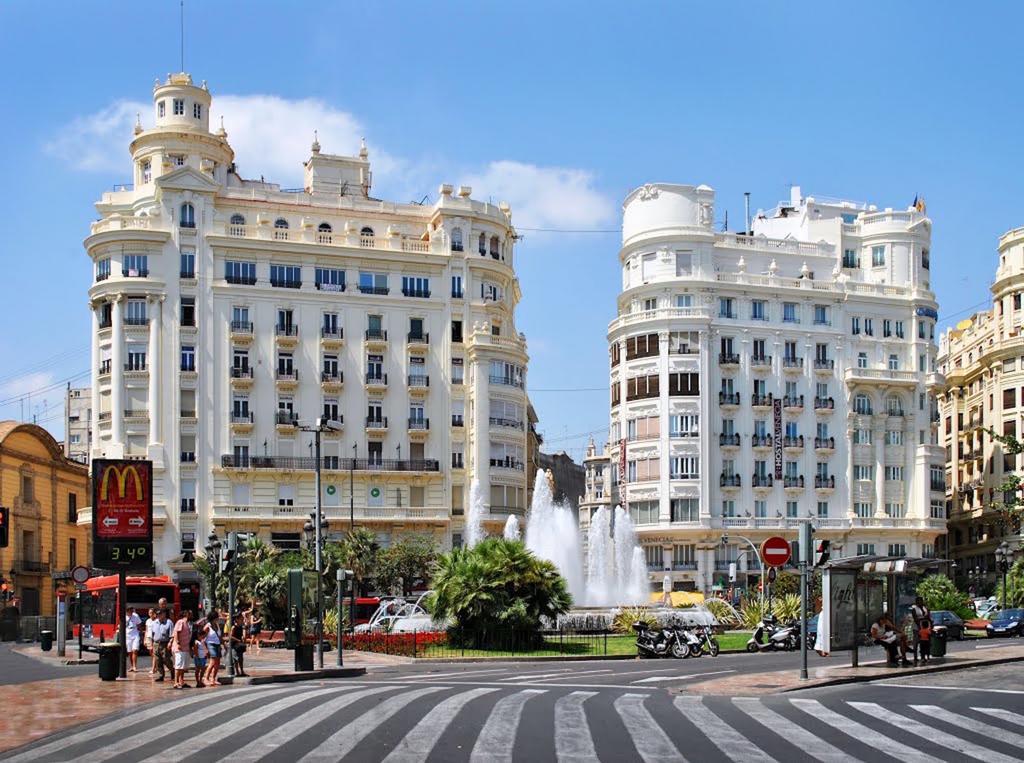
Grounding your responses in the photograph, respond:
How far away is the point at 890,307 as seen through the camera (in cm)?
8812

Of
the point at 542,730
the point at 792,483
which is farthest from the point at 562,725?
the point at 792,483

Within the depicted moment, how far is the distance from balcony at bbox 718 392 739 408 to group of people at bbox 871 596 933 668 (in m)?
51.7

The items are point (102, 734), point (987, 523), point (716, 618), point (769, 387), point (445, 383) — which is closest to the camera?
point (102, 734)

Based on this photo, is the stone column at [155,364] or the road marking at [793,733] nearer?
the road marking at [793,733]

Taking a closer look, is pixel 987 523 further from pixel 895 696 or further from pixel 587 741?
pixel 587 741

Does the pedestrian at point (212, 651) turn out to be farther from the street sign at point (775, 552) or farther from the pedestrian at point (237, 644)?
the street sign at point (775, 552)

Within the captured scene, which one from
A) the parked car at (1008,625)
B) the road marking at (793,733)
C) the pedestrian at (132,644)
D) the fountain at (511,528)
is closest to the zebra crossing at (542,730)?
the road marking at (793,733)

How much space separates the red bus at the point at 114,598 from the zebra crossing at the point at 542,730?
25940 millimetres

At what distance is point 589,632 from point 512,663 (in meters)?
12.7

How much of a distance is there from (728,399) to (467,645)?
1799 inches

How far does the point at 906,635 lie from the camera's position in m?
30.1

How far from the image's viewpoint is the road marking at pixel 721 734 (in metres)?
16.2

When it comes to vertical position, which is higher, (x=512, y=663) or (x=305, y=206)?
(x=305, y=206)

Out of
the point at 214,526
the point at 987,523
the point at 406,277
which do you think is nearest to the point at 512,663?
the point at 214,526
